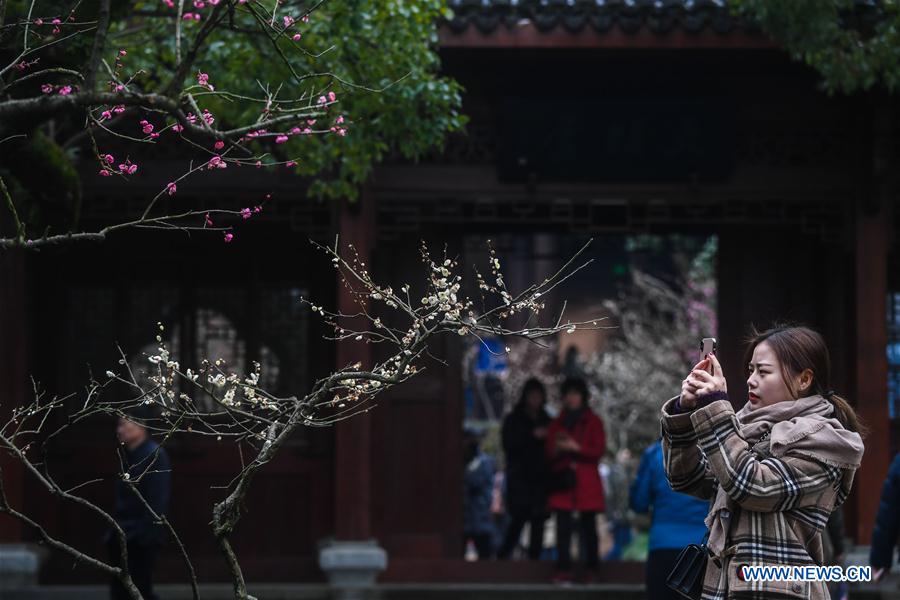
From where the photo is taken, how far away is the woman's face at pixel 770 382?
4242 mm

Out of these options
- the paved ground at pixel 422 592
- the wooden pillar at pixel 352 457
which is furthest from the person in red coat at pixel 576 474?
the wooden pillar at pixel 352 457

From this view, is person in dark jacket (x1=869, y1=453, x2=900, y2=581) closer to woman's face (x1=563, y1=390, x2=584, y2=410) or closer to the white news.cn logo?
the white news.cn logo

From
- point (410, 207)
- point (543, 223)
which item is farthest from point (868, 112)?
point (410, 207)

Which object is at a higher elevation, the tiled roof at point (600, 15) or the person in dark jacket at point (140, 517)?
the tiled roof at point (600, 15)

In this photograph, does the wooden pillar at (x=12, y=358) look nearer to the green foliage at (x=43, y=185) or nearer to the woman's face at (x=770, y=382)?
the green foliage at (x=43, y=185)

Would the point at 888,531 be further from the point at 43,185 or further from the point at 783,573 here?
the point at 43,185

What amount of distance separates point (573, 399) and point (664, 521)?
3956mm

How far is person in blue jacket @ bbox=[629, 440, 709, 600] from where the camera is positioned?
287 inches

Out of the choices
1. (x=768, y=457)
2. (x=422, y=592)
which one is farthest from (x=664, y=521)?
(x=422, y=592)

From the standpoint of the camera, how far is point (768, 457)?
13.4 ft

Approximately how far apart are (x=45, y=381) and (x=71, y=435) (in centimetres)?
47

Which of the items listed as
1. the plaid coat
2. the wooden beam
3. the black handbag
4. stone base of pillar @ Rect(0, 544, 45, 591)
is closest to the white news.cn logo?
the plaid coat

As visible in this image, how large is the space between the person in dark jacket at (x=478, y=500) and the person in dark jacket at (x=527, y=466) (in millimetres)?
1499

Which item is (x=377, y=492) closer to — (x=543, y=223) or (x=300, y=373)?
(x=300, y=373)
